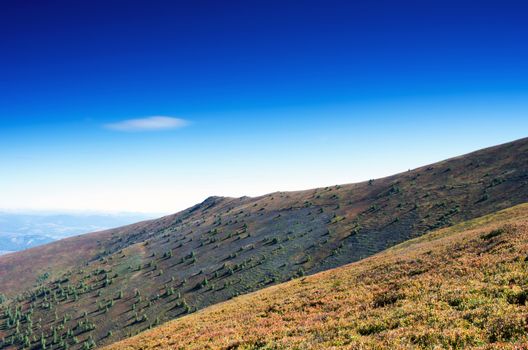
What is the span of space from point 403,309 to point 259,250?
71.1 m

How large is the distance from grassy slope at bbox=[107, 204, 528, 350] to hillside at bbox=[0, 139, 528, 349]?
35156mm

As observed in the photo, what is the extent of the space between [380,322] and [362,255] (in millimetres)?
50943

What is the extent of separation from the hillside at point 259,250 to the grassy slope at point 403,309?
35156 millimetres

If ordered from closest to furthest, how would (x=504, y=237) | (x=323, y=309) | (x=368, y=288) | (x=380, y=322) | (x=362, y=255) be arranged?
(x=380, y=322)
(x=323, y=309)
(x=368, y=288)
(x=504, y=237)
(x=362, y=255)

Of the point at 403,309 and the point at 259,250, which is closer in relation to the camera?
the point at 403,309

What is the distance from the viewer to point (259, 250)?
8825cm

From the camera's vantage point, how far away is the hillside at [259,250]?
69312 mm

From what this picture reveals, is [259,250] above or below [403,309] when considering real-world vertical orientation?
below

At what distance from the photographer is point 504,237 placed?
29.9 meters

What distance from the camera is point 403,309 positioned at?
18.8 metres

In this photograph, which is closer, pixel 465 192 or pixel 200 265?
pixel 465 192

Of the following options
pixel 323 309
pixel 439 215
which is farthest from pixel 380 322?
pixel 439 215

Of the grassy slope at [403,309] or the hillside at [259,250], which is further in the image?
the hillside at [259,250]

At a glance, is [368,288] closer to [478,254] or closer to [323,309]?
[323,309]
